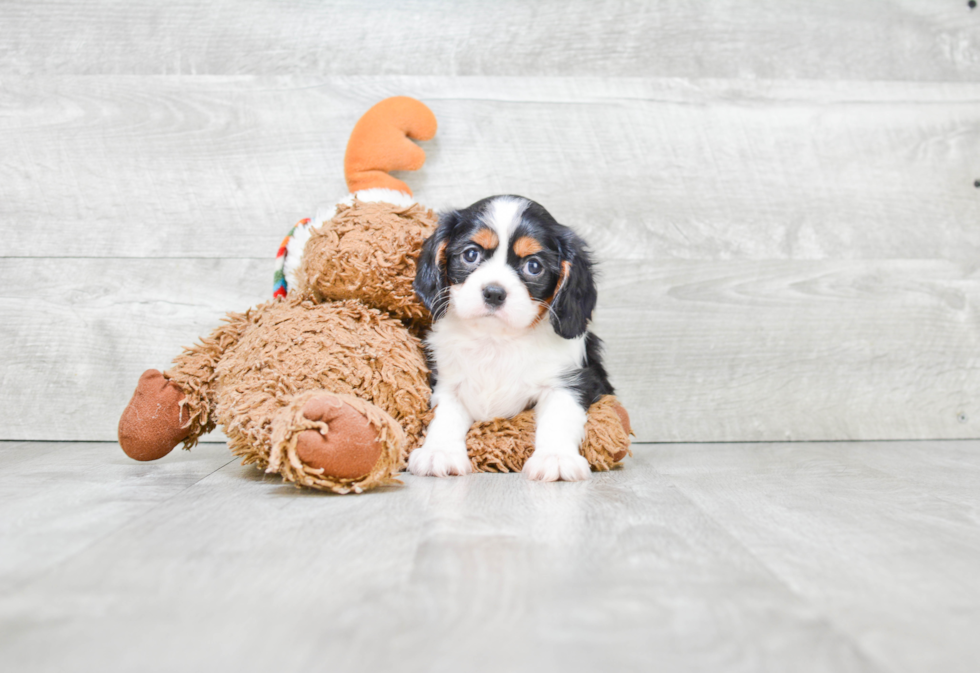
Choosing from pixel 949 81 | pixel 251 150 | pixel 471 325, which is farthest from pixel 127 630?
pixel 949 81

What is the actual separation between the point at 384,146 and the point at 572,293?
27.8 inches

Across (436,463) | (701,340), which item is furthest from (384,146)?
(701,340)

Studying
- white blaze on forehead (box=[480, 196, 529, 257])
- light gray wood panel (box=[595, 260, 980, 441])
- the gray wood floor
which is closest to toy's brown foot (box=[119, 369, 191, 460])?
the gray wood floor

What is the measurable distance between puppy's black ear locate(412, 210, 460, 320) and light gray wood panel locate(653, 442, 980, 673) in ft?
2.05

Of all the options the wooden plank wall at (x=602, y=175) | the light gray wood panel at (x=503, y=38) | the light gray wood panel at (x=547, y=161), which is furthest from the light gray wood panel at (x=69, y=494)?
the light gray wood panel at (x=503, y=38)

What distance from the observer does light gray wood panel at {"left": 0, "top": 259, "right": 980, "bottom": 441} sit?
220 centimetres

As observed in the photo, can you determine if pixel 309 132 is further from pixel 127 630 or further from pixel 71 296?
pixel 127 630

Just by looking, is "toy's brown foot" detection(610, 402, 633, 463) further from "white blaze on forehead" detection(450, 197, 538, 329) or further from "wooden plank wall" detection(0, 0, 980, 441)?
"wooden plank wall" detection(0, 0, 980, 441)

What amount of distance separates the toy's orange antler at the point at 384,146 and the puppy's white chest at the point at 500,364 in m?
0.50

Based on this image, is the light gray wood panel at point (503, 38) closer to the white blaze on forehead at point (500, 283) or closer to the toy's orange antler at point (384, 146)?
the toy's orange antler at point (384, 146)

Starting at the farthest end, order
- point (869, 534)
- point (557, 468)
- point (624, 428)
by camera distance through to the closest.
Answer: point (624, 428) < point (557, 468) < point (869, 534)

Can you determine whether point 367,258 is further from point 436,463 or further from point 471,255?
point 436,463

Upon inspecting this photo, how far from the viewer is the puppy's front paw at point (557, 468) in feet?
4.98

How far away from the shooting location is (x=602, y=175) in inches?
89.5
